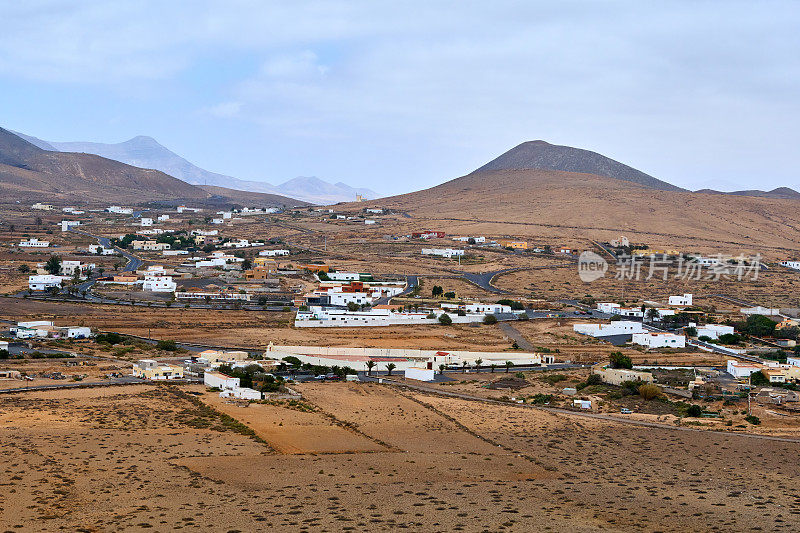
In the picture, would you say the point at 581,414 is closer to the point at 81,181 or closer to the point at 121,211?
the point at 121,211

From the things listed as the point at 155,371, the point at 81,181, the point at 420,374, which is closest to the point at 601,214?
the point at 420,374

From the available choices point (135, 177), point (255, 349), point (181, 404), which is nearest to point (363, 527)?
point (181, 404)

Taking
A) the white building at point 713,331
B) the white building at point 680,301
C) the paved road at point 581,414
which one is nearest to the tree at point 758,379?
the paved road at point 581,414

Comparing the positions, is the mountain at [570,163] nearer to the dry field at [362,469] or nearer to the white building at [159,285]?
the white building at [159,285]

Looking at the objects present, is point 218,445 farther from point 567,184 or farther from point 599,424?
point 567,184

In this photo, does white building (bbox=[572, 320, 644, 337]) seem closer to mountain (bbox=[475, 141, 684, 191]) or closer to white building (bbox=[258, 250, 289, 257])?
white building (bbox=[258, 250, 289, 257])

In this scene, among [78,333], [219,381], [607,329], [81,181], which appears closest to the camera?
[219,381]

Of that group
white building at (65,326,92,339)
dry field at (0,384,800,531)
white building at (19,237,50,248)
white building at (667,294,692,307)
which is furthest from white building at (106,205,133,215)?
dry field at (0,384,800,531)
